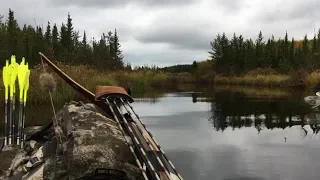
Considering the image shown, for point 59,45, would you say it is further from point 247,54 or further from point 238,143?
point 238,143

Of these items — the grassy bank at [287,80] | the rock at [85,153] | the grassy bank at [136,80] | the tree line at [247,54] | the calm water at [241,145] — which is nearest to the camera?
the rock at [85,153]

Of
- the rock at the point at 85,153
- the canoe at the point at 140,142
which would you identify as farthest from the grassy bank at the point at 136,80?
the rock at the point at 85,153

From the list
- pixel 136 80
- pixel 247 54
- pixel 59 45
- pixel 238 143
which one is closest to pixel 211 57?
pixel 247 54

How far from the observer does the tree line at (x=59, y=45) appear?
3391 centimetres

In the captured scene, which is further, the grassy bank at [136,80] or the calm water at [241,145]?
the grassy bank at [136,80]

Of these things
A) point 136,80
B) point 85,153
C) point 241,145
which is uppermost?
point 136,80

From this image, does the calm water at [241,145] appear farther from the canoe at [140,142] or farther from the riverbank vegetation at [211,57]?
the riverbank vegetation at [211,57]

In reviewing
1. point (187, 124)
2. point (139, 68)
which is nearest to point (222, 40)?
point (139, 68)

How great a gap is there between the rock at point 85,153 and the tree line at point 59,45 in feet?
87.8

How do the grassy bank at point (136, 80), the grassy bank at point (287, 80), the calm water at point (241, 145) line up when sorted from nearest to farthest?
the calm water at point (241, 145)
the grassy bank at point (136, 80)
the grassy bank at point (287, 80)

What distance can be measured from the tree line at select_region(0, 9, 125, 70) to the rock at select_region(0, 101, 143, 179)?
1053 inches

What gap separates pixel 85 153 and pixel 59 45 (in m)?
48.6

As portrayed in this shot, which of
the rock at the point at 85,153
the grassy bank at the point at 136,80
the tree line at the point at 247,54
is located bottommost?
the rock at the point at 85,153

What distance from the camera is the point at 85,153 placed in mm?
3289
